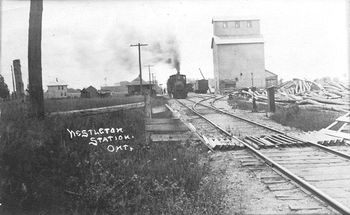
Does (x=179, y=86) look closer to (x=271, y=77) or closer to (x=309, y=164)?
(x=271, y=77)

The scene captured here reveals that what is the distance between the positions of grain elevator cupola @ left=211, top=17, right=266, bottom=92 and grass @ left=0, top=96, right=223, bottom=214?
22718 mm

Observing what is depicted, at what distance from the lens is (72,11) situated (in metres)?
6.00

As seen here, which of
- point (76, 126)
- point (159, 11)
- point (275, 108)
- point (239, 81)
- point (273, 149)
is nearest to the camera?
point (76, 126)

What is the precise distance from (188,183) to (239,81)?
101ft

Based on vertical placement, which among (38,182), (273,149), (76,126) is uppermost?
(76,126)

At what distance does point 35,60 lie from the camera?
6.12 meters

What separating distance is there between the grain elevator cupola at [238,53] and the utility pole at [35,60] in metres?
22.7

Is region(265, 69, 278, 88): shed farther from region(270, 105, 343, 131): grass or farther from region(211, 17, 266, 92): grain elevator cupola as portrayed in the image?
region(270, 105, 343, 131): grass

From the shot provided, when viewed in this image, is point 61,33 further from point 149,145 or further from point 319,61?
point 319,61

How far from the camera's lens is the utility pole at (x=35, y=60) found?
5938 mm

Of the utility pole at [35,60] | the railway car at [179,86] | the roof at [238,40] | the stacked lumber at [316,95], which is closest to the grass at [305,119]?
the stacked lumber at [316,95]

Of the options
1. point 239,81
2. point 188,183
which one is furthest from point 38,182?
point 239,81

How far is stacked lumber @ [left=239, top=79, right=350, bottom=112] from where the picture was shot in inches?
624

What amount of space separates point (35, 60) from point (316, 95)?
58.8 feet
